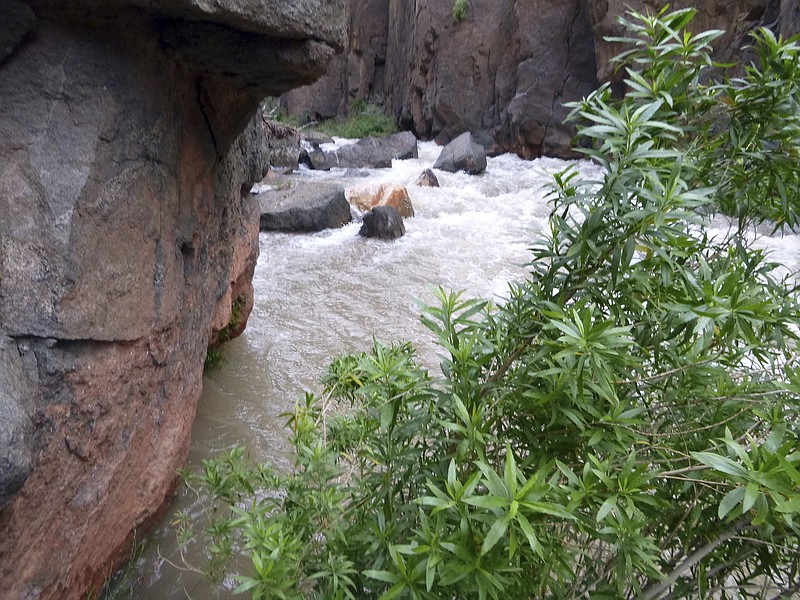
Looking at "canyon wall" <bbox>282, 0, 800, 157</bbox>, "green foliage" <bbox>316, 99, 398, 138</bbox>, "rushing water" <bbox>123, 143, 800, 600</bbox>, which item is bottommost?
"green foliage" <bbox>316, 99, 398, 138</bbox>

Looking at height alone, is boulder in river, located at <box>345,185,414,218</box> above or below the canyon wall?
below

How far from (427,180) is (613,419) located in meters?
10.4

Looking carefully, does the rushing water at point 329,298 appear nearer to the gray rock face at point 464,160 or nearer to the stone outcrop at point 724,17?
the gray rock face at point 464,160

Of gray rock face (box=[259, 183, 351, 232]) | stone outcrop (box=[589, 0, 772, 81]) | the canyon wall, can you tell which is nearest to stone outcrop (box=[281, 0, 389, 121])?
the canyon wall

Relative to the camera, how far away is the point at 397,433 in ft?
5.69

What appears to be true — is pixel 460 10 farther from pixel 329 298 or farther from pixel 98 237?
pixel 98 237

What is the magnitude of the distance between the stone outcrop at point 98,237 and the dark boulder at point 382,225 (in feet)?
17.9

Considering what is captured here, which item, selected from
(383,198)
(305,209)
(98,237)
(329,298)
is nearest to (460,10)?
(383,198)

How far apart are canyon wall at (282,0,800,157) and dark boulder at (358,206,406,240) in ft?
21.7

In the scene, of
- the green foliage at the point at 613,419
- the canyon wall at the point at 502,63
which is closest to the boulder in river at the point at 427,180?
the canyon wall at the point at 502,63

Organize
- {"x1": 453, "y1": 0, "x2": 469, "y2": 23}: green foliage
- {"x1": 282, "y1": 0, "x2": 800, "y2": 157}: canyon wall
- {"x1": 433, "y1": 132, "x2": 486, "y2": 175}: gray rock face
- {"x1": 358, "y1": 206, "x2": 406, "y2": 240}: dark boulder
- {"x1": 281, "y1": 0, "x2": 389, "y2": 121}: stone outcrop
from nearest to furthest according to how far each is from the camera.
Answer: {"x1": 358, "y1": 206, "x2": 406, "y2": 240}: dark boulder < {"x1": 433, "y1": 132, "x2": 486, "y2": 175}: gray rock face < {"x1": 282, "y1": 0, "x2": 800, "y2": 157}: canyon wall < {"x1": 453, "y1": 0, "x2": 469, "y2": 23}: green foliage < {"x1": 281, "y1": 0, "x2": 389, "y2": 121}: stone outcrop

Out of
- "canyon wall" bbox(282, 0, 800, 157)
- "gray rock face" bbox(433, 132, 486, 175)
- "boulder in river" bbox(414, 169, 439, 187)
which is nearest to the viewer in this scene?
"boulder in river" bbox(414, 169, 439, 187)

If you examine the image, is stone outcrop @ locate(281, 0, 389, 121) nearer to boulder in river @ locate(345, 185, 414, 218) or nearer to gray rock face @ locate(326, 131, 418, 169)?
gray rock face @ locate(326, 131, 418, 169)

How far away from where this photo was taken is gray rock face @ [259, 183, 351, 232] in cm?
834
